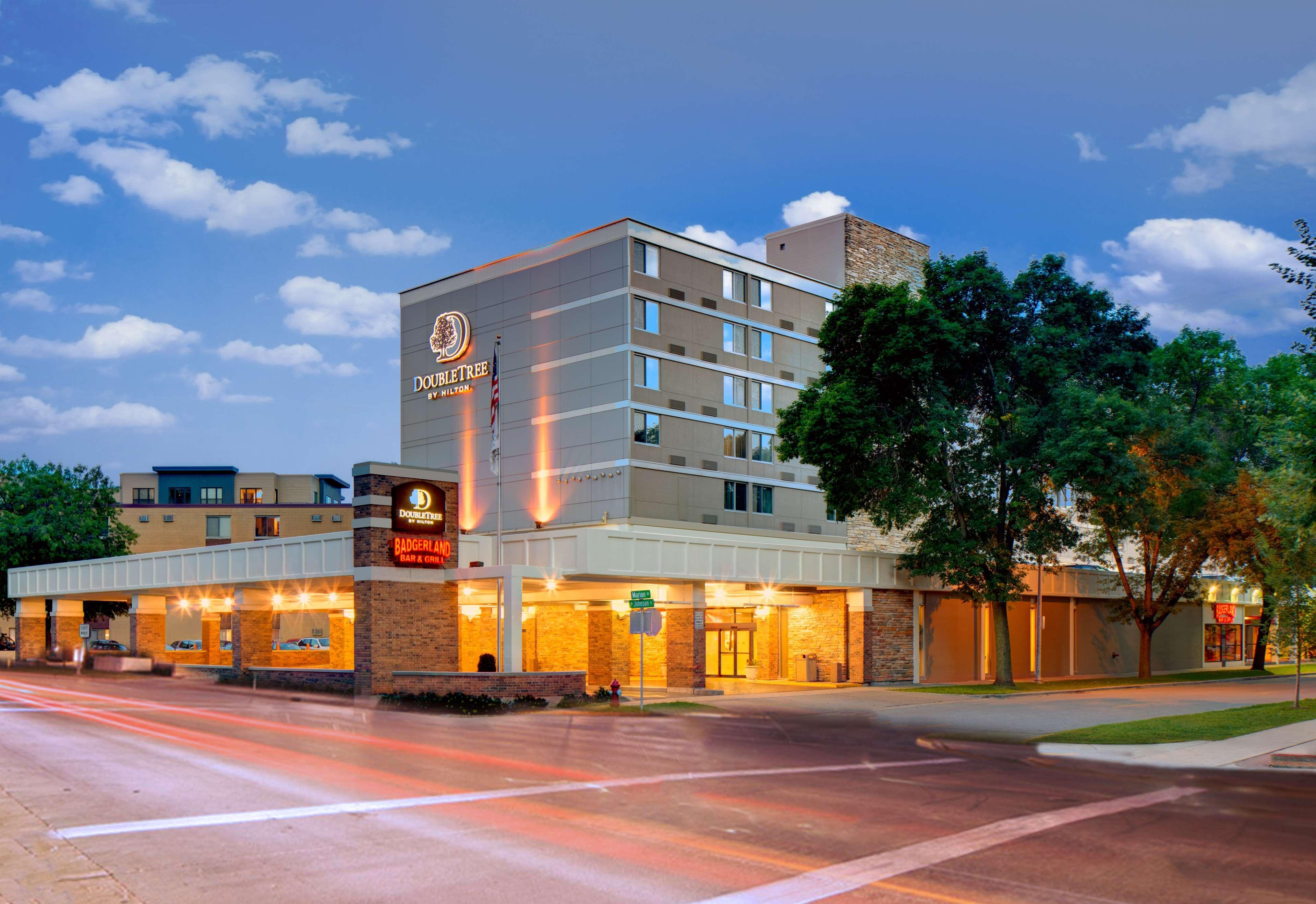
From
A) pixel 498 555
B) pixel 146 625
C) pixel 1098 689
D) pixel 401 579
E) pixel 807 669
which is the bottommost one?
pixel 1098 689

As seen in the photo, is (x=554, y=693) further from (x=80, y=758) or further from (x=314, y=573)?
(x=80, y=758)

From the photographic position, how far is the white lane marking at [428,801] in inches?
493

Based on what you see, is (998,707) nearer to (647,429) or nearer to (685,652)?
(685,652)

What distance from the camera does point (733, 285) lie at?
5372 centimetres

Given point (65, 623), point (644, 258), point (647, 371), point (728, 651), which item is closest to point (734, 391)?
point (647, 371)

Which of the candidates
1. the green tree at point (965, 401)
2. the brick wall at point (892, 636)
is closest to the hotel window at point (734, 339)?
the green tree at point (965, 401)

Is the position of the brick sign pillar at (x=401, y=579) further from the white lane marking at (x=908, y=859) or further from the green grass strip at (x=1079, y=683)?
the white lane marking at (x=908, y=859)

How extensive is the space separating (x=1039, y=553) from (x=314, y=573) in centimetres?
2523

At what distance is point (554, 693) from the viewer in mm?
32375

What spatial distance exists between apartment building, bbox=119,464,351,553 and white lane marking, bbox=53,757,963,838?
88.1 metres

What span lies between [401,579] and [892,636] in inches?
790

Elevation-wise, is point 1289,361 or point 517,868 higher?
point 1289,361

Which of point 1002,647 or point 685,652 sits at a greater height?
point 685,652

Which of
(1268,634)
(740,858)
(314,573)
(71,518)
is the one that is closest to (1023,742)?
(740,858)
